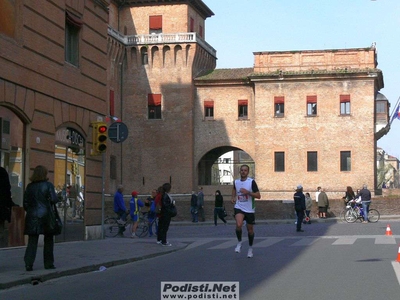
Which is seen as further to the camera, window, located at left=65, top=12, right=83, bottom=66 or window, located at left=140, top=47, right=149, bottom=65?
window, located at left=140, top=47, right=149, bottom=65

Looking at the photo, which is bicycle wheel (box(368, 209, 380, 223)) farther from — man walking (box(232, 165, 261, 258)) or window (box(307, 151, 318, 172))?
man walking (box(232, 165, 261, 258))

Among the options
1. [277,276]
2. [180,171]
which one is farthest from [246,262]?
[180,171]

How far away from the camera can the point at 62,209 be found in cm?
2159

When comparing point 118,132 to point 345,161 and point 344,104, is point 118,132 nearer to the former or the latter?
point 345,161

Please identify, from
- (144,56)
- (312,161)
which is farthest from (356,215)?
(144,56)

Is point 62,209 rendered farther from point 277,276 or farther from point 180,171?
point 180,171

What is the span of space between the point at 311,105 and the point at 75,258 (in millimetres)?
Result: 51286

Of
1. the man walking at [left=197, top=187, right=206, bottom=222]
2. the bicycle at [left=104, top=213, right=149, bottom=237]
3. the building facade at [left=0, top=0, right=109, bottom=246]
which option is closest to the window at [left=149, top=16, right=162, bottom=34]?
the man walking at [left=197, top=187, right=206, bottom=222]

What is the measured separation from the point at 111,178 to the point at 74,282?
5327 centimetres

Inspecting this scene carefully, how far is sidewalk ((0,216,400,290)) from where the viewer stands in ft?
42.0

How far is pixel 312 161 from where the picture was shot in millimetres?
65562

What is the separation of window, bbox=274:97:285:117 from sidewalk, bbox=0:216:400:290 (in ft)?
145

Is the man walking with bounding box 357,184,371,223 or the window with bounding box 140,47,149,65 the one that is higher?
the window with bounding box 140,47,149,65

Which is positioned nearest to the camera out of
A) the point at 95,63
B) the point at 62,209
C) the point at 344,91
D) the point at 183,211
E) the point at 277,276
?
the point at 277,276
